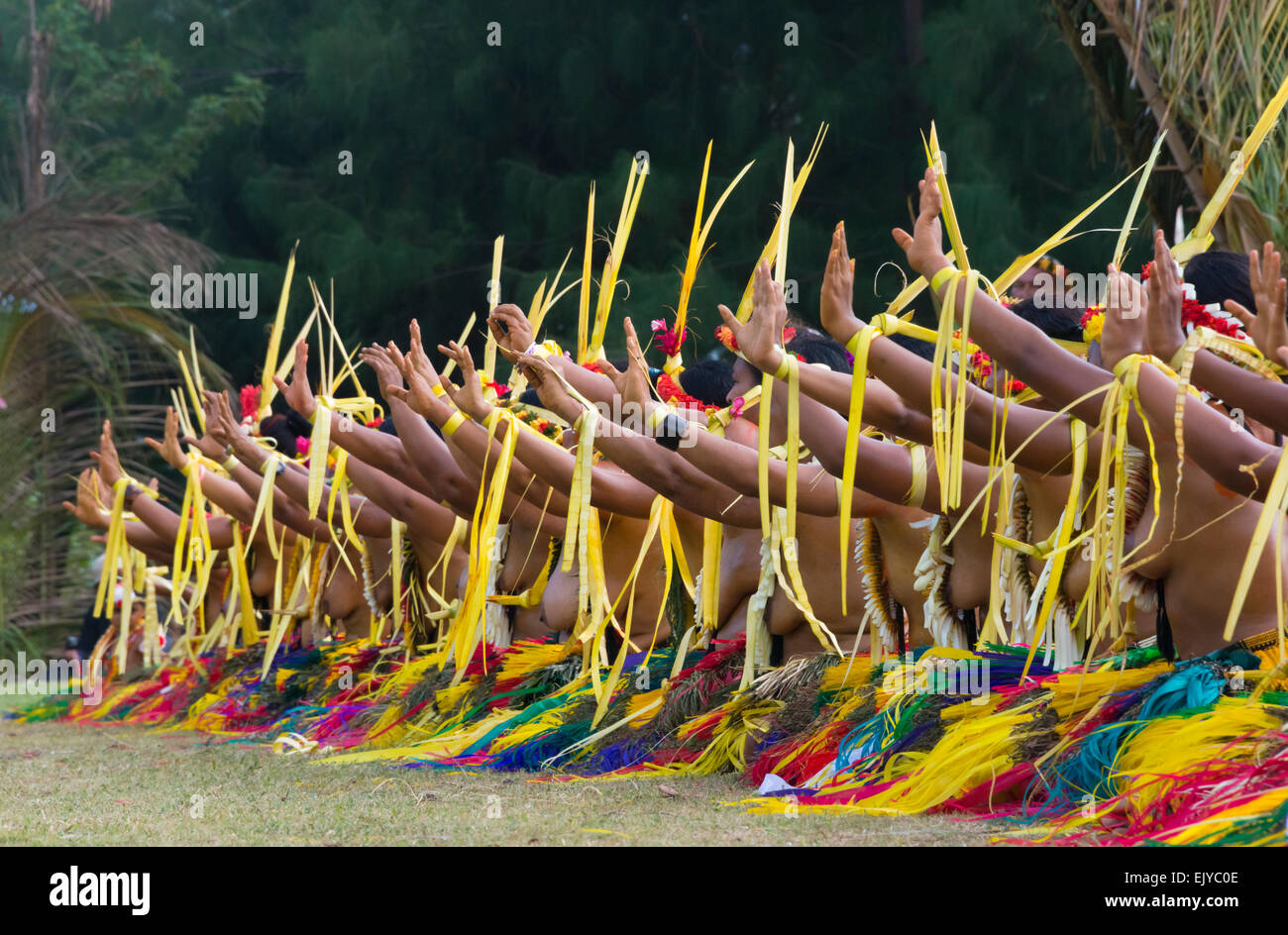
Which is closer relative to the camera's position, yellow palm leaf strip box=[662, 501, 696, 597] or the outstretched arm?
the outstretched arm

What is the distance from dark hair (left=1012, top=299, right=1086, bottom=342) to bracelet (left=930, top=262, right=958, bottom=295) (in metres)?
0.56

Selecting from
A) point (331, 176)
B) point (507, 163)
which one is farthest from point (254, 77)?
point (507, 163)

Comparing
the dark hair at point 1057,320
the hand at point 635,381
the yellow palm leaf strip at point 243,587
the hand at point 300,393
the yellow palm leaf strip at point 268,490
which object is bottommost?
the yellow palm leaf strip at point 243,587

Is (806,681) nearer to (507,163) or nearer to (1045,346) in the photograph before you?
(1045,346)

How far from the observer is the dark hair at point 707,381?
4.17 metres

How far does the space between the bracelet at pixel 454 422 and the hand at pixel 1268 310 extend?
2.04 meters

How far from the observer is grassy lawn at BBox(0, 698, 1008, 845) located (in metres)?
2.49

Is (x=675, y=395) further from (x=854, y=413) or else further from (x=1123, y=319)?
(x=1123, y=319)

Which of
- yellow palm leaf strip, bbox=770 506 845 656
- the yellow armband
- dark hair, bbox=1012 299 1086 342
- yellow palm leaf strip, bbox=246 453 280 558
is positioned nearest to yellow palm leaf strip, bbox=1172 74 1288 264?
dark hair, bbox=1012 299 1086 342

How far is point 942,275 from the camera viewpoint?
8.49ft

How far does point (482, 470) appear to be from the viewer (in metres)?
3.84

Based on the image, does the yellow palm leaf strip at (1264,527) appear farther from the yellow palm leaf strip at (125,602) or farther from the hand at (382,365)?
the yellow palm leaf strip at (125,602)

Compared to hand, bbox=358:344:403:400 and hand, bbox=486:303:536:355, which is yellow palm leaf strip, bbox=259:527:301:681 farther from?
hand, bbox=486:303:536:355

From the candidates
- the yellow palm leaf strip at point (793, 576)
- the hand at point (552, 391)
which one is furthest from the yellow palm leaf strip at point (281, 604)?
the yellow palm leaf strip at point (793, 576)
